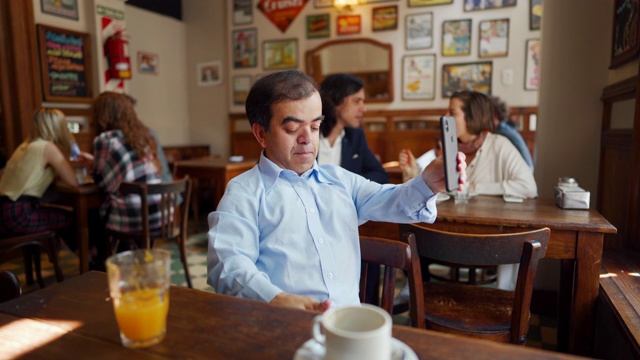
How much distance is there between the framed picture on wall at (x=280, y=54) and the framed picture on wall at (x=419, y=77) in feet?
5.42

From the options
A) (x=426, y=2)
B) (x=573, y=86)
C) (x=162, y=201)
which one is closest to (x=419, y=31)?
Result: (x=426, y=2)

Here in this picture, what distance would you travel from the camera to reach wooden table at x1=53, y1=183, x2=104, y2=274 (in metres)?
2.96

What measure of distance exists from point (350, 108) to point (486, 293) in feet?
4.21

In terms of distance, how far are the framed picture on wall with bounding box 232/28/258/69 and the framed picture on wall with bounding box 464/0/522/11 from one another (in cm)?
304

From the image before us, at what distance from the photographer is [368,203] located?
1.31m

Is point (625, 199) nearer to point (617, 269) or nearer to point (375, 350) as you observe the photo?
point (617, 269)

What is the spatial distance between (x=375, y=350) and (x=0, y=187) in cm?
333

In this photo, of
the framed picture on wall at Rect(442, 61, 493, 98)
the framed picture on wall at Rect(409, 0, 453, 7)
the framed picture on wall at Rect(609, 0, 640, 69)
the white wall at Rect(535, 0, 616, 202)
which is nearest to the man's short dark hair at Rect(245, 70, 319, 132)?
the framed picture on wall at Rect(609, 0, 640, 69)

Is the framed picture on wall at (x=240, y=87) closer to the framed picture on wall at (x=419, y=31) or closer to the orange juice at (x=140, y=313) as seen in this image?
the framed picture on wall at (x=419, y=31)

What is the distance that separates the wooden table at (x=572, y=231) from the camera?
5.70 ft

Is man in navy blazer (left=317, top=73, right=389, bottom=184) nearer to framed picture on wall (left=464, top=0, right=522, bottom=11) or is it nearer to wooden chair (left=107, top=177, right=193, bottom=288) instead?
wooden chair (left=107, top=177, right=193, bottom=288)

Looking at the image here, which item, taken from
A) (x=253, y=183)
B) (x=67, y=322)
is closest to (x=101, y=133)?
(x=253, y=183)

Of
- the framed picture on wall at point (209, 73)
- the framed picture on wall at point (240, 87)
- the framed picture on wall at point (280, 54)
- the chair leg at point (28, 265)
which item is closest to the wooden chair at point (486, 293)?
the chair leg at point (28, 265)

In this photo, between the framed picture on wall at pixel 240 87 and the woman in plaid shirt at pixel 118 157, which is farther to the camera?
the framed picture on wall at pixel 240 87
